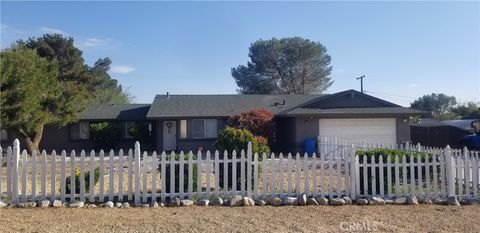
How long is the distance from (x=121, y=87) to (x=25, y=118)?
162 feet

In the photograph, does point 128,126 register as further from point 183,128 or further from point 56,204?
point 56,204

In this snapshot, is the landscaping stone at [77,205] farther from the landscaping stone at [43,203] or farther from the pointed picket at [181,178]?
the pointed picket at [181,178]

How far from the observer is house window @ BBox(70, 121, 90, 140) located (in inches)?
998

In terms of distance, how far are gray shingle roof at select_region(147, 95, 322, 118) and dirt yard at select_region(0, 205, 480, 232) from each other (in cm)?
1565

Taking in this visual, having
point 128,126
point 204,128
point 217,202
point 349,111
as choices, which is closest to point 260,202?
point 217,202

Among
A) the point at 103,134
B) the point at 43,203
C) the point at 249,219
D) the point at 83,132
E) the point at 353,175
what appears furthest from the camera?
the point at 83,132

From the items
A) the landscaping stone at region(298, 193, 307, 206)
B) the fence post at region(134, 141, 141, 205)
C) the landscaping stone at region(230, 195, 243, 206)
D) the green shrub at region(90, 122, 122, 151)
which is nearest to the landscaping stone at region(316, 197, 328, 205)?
the landscaping stone at region(298, 193, 307, 206)

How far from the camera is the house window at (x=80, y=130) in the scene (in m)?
25.3

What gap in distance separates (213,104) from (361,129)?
349 inches

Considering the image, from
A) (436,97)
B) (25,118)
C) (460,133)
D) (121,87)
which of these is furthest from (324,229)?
(436,97)

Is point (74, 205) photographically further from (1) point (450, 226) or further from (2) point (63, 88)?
(2) point (63, 88)

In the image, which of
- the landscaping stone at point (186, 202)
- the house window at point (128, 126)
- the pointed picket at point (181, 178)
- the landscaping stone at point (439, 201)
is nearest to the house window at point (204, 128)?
the house window at point (128, 126)

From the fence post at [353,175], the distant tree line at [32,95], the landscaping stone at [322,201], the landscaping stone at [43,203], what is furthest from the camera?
the distant tree line at [32,95]

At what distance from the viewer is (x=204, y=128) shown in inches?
938
